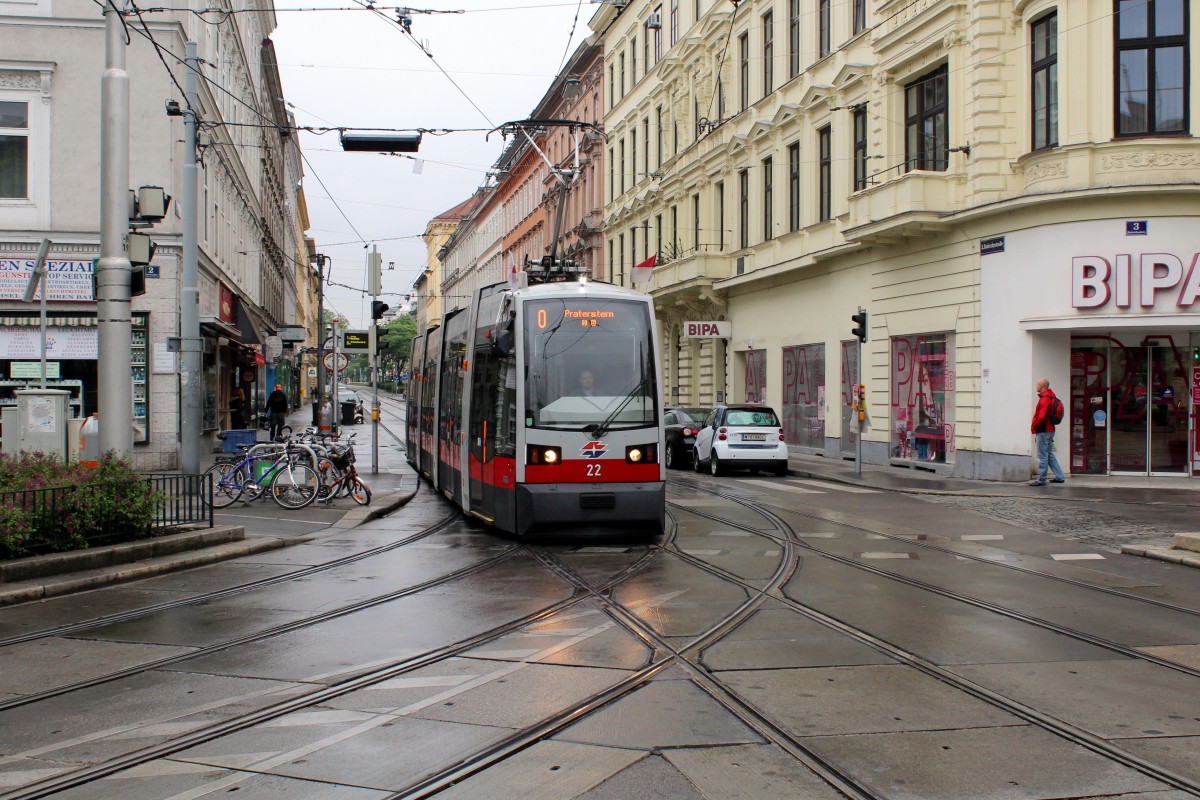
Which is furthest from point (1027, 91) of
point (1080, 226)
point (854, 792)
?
point (854, 792)

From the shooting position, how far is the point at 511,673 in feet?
21.7

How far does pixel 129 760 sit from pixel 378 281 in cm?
1987

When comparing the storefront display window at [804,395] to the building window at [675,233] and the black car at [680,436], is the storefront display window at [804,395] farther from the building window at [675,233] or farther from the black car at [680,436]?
the building window at [675,233]

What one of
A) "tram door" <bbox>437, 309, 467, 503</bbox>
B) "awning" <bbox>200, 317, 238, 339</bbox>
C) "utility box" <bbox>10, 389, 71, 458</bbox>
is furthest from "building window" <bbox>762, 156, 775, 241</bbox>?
"utility box" <bbox>10, 389, 71, 458</bbox>

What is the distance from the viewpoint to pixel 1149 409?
20641 millimetres

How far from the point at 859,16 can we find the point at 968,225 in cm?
762

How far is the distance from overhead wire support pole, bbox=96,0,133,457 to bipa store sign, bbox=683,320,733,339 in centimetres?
2406

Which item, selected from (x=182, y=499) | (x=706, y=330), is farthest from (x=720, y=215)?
(x=182, y=499)

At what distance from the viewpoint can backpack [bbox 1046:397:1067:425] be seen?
1948 cm

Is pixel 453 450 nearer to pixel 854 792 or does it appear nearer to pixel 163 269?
pixel 163 269

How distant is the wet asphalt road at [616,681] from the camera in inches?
189

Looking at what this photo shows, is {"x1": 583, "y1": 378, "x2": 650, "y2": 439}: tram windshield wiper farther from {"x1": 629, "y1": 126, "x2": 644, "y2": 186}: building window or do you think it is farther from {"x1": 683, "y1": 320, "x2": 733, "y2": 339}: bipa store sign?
{"x1": 629, "y1": 126, "x2": 644, "y2": 186}: building window

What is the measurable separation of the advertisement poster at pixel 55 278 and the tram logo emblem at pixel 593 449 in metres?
14.4

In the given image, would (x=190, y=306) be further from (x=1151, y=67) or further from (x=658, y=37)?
(x=658, y=37)
